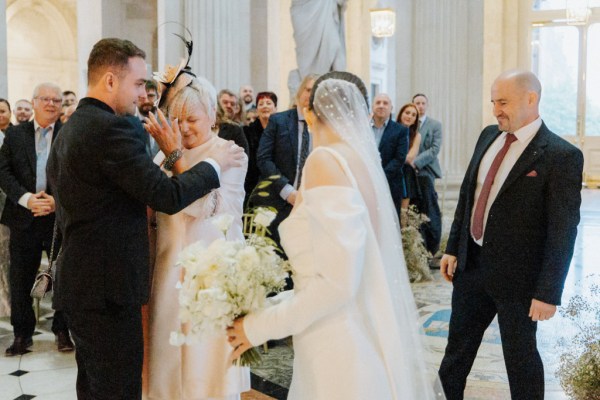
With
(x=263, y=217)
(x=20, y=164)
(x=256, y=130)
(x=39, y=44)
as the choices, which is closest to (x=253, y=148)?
(x=256, y=130)

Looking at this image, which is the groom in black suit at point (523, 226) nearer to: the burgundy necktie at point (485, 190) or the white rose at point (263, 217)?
the burgundy necktie at point (485, 190)

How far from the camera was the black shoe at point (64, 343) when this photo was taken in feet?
17.4

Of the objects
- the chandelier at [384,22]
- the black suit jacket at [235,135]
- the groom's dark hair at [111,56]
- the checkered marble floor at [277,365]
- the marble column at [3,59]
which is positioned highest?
the chandelier at [384,22]

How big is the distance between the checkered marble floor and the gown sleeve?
139 cm

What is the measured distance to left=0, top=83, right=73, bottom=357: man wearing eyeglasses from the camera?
5.17 m

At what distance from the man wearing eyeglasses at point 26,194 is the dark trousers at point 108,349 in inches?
106

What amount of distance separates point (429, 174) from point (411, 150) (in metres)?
0.45

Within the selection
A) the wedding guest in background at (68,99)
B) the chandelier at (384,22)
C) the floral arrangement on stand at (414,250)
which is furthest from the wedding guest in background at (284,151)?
the chandelier at (384,22)

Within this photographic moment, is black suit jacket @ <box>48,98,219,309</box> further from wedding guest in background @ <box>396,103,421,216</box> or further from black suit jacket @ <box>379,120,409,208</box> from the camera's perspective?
wedding guest in background @ <box>396,103,421,216</box>

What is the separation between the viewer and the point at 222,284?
6.94 ft

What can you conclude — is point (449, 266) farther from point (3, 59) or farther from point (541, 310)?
point (3, 59)

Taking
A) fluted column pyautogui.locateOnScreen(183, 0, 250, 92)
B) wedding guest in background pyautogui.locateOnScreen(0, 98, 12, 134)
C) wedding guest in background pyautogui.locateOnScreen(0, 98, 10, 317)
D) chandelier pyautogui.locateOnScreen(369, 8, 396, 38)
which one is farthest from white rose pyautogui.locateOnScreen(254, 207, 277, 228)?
chandelier pyautogui.locateOnScreen(369, 8, 396, 38)

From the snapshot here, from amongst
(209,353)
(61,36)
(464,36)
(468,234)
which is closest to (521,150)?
(468,234)

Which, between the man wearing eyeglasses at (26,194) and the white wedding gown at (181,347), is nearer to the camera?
the white wedding gown at (181,347)
